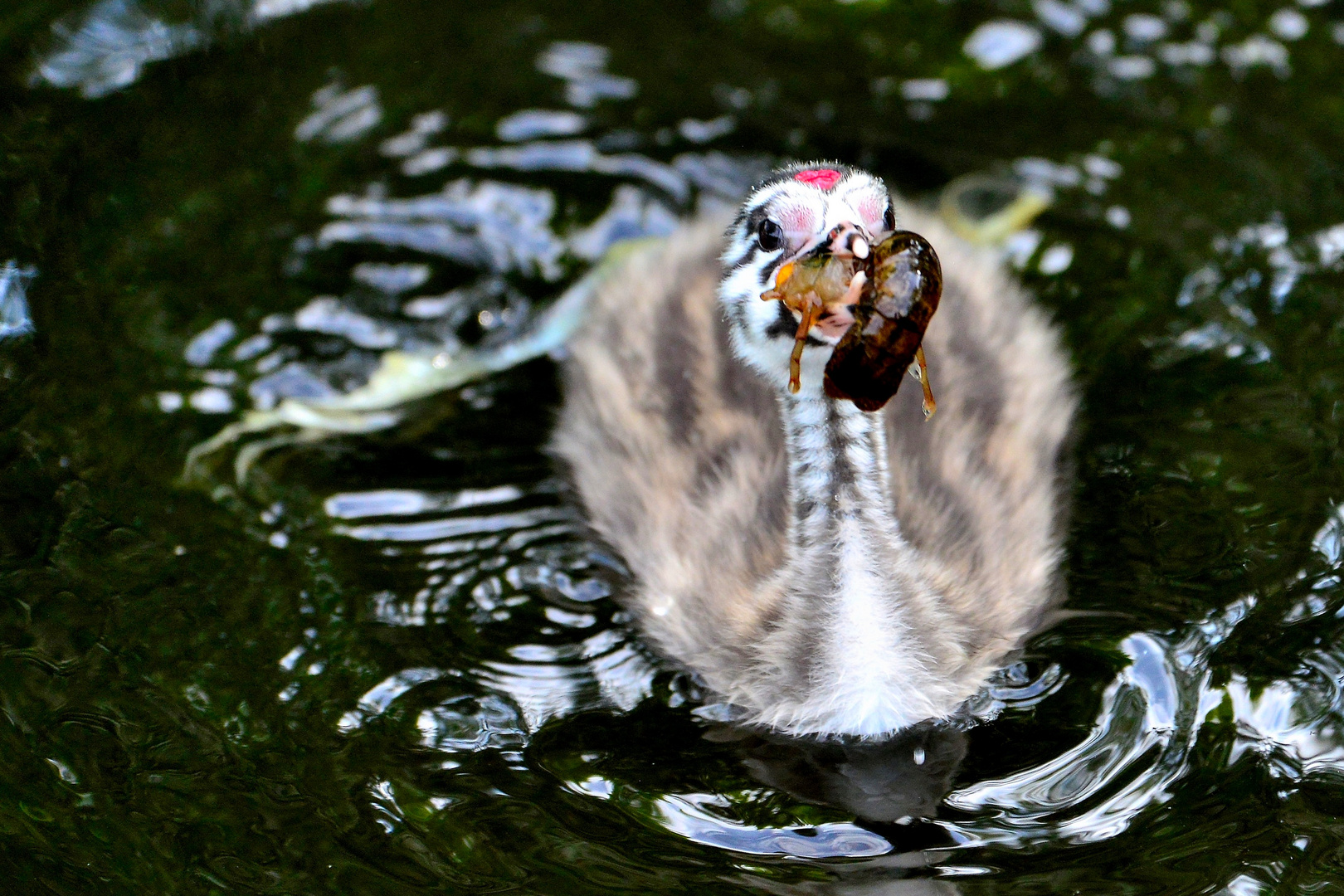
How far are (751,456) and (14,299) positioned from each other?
1964 millimetres

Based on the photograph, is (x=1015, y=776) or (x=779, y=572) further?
(x=779, y=572)

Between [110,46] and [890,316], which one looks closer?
[890,316]

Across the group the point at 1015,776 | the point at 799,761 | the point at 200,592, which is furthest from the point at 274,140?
the point at 1015,776

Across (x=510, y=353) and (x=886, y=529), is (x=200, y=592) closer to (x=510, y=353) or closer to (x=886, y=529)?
(x=510, y=353)

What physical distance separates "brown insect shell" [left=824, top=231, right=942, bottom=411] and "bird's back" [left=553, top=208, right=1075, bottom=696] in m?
0.62

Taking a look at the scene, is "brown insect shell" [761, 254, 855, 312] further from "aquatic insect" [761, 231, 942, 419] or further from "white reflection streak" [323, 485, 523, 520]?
"white reflection streak" [323, 485, 523, 520]

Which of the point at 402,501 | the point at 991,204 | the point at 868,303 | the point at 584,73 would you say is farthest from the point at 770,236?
the point at 584,73

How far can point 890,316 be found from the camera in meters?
2.93

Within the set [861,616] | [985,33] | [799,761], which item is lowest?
[799,761]

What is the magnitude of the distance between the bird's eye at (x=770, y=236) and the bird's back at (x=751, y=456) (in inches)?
22.5

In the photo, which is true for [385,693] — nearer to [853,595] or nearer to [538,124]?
[853,595]

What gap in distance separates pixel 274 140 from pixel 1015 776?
3.07 metres

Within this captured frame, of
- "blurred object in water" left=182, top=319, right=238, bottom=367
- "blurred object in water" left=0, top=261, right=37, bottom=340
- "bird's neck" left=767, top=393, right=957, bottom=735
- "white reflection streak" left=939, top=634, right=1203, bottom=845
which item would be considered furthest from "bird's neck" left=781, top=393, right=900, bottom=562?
"blurred object in water" left=0, top=261, right=37, bottom=340

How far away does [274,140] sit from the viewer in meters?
4.99
